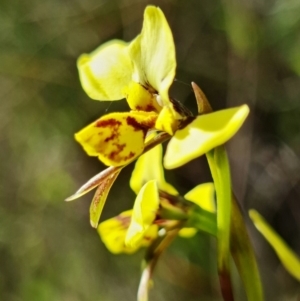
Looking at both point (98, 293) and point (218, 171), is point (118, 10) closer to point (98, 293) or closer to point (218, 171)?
point (98, 293)

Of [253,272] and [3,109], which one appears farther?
[3,109]

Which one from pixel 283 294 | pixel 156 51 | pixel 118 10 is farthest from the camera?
pixel 118 10

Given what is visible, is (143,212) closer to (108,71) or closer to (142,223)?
(142,223)

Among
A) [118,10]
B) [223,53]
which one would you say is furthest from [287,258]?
[118,10]

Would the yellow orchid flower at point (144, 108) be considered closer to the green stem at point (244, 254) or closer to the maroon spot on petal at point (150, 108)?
the maroon spot on petal at point (150, 108)

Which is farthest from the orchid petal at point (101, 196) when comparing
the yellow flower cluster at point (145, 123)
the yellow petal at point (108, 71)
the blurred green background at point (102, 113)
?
the blurred green background at point (102, 113)

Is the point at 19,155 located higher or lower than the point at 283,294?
higher

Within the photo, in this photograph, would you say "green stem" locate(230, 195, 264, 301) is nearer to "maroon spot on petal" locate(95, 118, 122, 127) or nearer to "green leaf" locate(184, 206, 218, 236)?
"green leaf" locate(184, 206, 218, 236)
